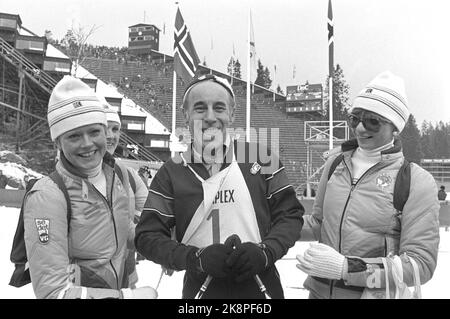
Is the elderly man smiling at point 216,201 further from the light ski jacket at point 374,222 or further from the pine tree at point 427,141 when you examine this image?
the pine tree at point 427,141

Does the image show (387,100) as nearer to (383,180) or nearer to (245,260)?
(383,180)

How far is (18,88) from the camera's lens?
2409 cm

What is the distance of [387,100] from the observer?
2.18m

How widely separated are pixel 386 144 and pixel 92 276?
1.59m

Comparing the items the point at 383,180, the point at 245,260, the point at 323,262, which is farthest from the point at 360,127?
the point at 245,260

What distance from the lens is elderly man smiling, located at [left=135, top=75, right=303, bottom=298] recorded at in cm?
190

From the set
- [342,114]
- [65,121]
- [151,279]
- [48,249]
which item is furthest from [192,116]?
[342,114]

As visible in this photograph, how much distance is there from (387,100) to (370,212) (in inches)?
22.8

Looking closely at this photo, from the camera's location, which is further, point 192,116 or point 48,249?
point 192,116

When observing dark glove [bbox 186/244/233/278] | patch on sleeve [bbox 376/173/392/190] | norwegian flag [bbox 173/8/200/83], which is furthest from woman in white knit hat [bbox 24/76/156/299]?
norwegian flag [bbox 173/8/200/83]

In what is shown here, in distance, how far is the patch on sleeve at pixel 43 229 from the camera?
185 cm

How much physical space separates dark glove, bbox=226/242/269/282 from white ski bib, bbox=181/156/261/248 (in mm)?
256
